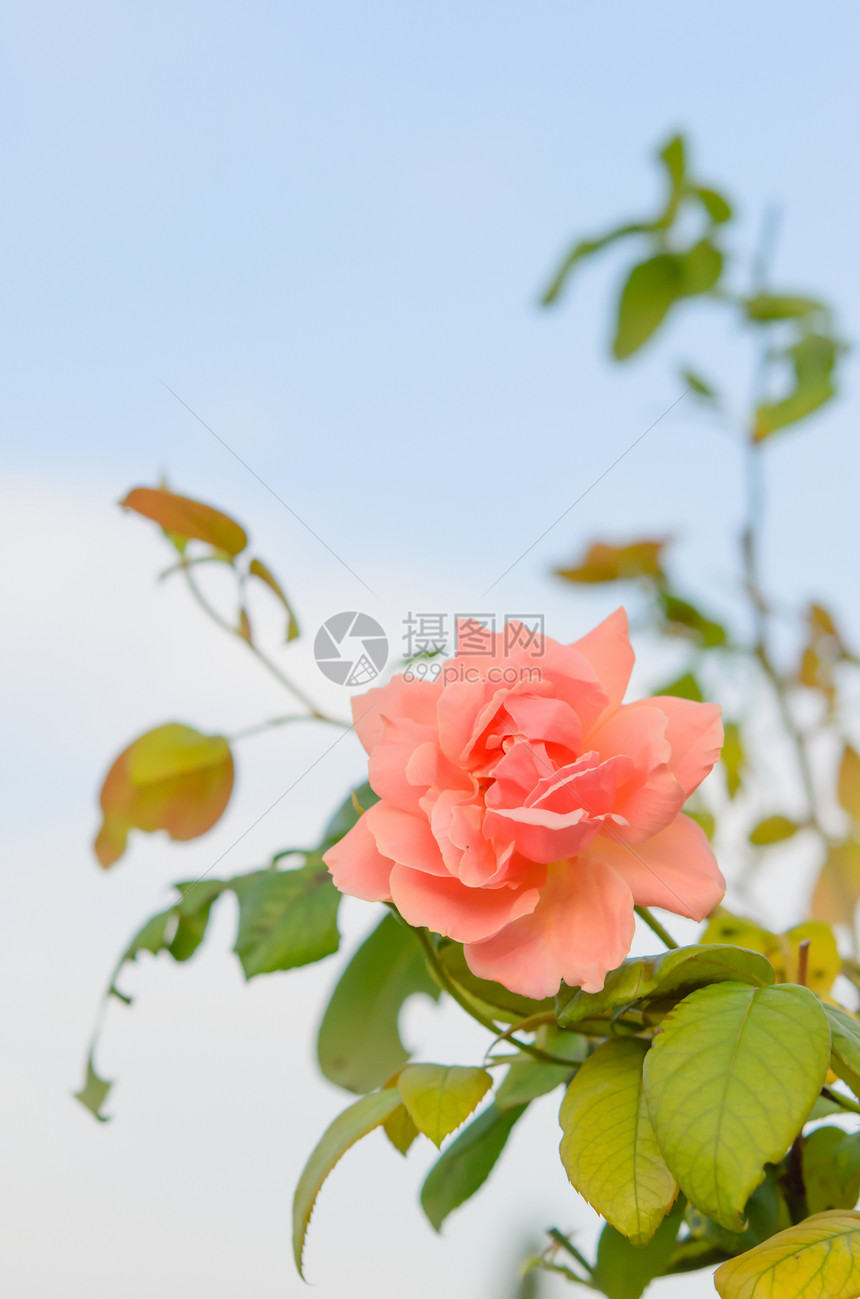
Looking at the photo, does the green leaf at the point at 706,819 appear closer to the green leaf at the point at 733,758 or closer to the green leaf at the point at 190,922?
the green leaf at the point at 733,758

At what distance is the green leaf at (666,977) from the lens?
7.9 inches

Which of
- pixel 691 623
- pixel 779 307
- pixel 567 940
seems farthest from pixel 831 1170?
pixel 779 307

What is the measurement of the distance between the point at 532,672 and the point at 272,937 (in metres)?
0.13

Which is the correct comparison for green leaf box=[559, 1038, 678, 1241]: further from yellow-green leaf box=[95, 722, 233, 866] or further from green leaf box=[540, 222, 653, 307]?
green leaf box=[540, 222, 653, 307]

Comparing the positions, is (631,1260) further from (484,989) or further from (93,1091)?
(93,1091)

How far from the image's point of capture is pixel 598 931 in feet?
0.65

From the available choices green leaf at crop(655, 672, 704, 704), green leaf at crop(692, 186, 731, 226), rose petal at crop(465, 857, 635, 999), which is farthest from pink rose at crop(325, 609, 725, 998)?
green leaf at crop(692, 186, 731, 226)

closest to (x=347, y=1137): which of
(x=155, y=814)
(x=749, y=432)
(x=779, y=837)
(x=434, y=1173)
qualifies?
(x=434, y=1173)

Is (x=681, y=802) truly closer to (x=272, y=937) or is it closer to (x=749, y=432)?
(x=272, y=937)

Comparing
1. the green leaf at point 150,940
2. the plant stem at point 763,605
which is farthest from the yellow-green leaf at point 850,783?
the green leaf at point 150,940

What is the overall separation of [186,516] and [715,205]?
1.34ft

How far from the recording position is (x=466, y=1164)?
0.87 ft

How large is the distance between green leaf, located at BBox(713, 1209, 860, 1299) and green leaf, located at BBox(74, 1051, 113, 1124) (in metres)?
0.21

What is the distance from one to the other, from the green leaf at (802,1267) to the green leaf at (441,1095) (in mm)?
58
